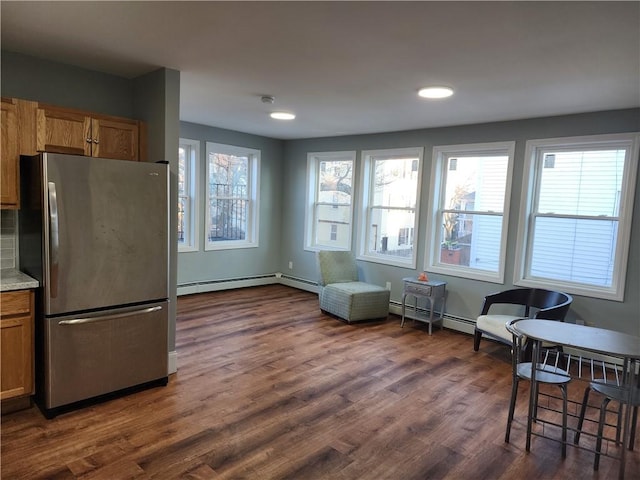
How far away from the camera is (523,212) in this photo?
444 centimetres

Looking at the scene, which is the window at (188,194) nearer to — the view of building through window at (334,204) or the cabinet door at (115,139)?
the view of building through window at (334,204)

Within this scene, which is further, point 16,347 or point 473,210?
point 473,210

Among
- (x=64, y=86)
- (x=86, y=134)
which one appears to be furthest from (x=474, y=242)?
(x=64, y=86)

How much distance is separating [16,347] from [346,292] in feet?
10.7

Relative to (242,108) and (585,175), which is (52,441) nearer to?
(242,108)

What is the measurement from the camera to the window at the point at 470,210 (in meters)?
4.64

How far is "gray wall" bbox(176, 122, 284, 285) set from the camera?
19.1 feet

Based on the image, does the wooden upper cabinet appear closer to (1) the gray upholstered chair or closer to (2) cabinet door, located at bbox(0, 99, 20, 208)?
(2) cabinet door, located at bbox(0, 99, 20, 208)

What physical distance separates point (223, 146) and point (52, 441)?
436 cm

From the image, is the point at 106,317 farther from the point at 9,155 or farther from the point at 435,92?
the point at 435,92


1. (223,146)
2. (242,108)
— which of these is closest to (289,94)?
(242,108)

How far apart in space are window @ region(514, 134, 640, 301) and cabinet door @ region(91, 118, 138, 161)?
12.3ft

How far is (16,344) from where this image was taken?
8.61ft

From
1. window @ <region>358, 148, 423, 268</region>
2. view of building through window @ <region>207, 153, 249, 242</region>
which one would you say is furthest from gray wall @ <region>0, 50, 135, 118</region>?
window @ <region>358, 148, 423, 268</region>
